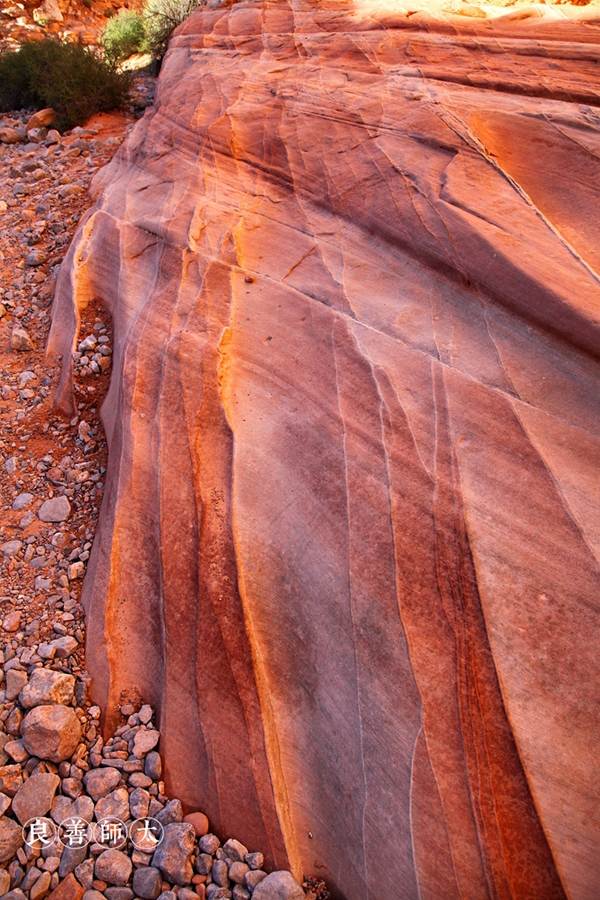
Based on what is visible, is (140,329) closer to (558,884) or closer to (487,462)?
(487,462)

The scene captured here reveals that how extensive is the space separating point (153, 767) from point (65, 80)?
29.4 feet

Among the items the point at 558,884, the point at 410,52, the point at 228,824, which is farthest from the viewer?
the point at 410,52

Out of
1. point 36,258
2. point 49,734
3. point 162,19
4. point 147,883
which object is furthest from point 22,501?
point 162,19

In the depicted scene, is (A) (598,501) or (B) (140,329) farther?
(B) (140,329)

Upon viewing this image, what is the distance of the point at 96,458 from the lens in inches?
133

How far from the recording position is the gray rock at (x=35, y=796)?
84.0 inches

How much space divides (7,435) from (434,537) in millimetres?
2940

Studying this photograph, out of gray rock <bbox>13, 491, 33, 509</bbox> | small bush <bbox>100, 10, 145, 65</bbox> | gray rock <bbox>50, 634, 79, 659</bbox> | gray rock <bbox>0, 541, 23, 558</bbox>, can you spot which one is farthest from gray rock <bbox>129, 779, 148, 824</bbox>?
small bush <bbox>100, 10, 145, 65</bbox>

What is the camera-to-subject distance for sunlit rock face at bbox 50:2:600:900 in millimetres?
2008

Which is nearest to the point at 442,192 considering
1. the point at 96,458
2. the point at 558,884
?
the point at 96,458

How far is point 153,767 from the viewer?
2287mm

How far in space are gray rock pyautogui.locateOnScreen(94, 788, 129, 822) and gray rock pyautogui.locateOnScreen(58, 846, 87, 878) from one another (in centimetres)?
11

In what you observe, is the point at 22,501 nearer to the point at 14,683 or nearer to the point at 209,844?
the point at 14,683

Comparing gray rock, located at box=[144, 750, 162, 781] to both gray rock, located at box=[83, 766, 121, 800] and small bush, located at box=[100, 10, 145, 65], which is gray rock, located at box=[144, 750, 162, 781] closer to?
gray rock, located at box=[83, 766, 121, 800]
